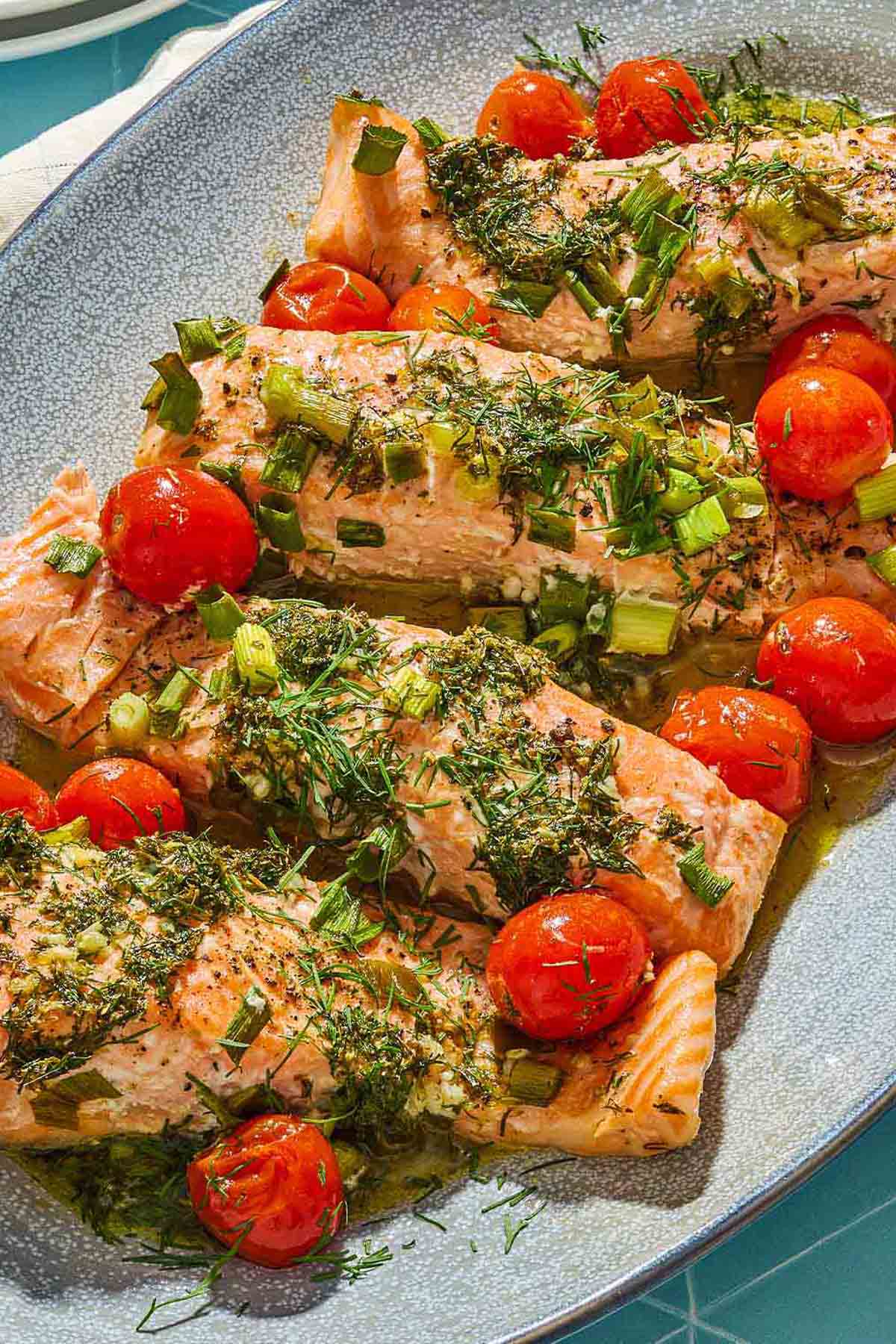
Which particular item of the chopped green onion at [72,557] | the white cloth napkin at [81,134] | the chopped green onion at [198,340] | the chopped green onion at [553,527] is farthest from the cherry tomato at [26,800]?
the white cloth napkin at [81,134]

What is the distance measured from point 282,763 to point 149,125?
2744mm

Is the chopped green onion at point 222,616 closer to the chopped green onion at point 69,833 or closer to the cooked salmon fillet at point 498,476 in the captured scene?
the cooked salmon fillet at point 498,476

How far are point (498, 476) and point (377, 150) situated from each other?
142 centimetres

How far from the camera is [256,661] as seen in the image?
482 cm

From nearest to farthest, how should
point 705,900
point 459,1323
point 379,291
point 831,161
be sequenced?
point 459,1323
point 705,900
point 831,161
point 379,291

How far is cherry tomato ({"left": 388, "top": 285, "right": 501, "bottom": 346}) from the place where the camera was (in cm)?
546

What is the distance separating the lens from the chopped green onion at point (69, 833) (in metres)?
4.75

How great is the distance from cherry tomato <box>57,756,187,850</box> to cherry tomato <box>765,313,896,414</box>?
259 cm

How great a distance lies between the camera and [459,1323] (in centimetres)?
423

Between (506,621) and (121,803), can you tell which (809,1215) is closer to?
(506,621)

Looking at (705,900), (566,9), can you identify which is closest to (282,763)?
(705,900)

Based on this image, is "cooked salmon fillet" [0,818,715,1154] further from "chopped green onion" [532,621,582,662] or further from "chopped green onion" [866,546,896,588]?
"chopped green onion" [866,546,896,588]

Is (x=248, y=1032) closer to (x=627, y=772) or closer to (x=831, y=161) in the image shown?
(x=627, y=772)

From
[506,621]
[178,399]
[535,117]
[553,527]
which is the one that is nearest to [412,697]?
[506,621]
